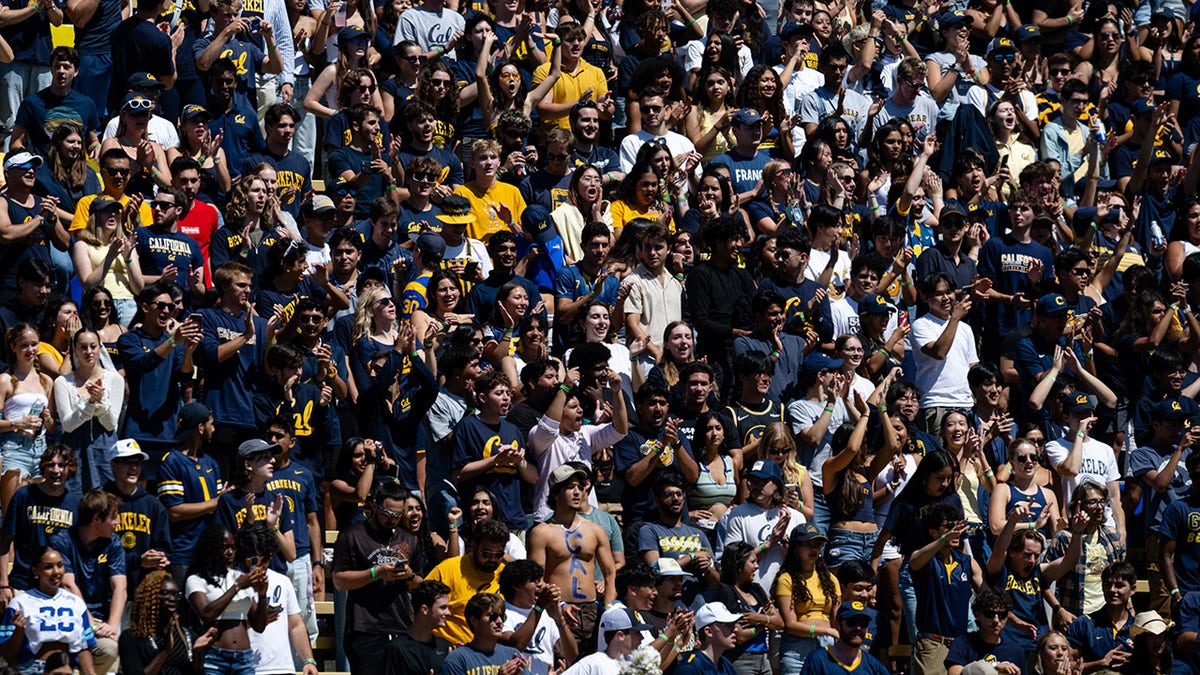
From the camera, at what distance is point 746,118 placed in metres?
18.6

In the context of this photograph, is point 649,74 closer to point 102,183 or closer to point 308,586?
point 102,183

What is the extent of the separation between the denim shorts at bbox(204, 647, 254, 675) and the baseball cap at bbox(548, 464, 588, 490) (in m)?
2.34

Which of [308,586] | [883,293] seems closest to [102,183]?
[308,586]

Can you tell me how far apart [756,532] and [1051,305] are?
14.0 feet

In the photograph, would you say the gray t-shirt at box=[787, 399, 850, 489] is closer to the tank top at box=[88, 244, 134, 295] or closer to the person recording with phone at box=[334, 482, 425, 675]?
the person recording with phone at box=[334, 482, 425, 675]

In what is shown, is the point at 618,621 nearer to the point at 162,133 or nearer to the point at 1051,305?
the point at 1051,305

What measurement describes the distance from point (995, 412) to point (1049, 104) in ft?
18.0

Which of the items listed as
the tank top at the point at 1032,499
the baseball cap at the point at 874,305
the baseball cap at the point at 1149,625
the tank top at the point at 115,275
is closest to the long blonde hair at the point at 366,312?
A: the tank top at the point at 115,275

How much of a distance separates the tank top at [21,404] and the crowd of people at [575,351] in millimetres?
18

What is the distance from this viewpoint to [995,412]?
667 inches

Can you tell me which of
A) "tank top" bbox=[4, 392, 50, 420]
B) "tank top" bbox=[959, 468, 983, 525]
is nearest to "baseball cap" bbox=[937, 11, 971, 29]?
"tank top" bbox=[959, 468, 983, 525]

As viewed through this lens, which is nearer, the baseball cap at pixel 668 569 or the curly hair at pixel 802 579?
the baseball cap at pixel 668 569

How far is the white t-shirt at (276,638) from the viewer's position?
13242 mm

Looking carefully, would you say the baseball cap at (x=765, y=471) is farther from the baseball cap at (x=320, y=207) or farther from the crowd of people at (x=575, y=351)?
the baseball cap at (x=320, y=207)
